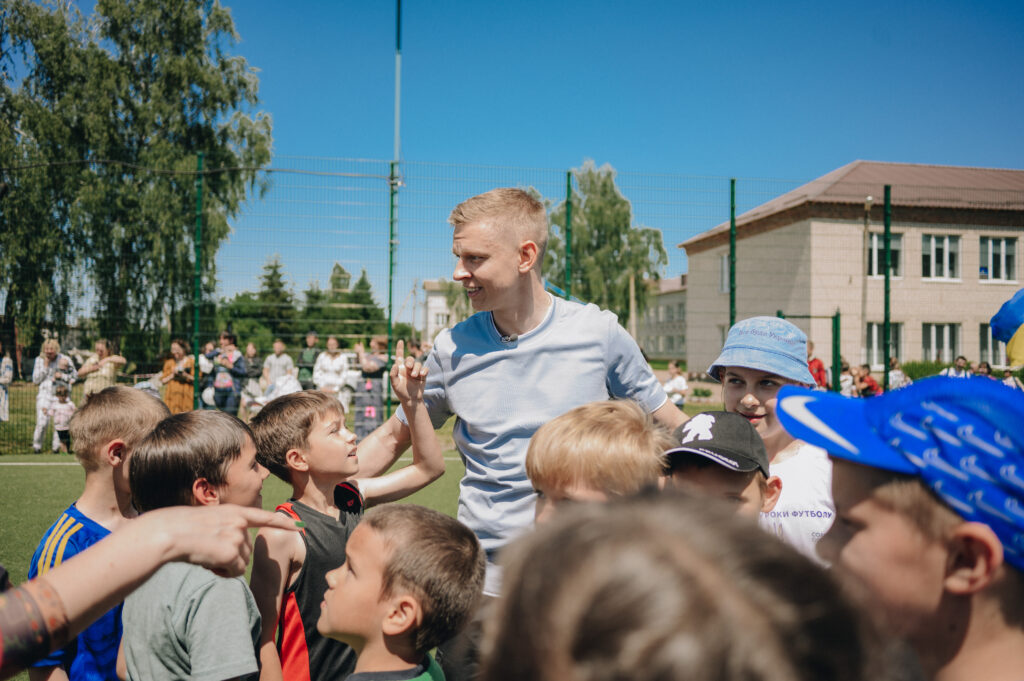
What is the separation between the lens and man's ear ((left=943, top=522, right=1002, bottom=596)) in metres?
0.94

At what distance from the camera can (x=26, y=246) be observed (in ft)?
38.0

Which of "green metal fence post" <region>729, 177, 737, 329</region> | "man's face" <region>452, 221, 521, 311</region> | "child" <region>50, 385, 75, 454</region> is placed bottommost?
"child" <region>50, 385, 75, 454</region>

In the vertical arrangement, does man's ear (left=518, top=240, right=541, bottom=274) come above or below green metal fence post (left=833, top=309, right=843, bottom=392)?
above

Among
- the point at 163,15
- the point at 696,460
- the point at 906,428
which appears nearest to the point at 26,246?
the point at 696,460

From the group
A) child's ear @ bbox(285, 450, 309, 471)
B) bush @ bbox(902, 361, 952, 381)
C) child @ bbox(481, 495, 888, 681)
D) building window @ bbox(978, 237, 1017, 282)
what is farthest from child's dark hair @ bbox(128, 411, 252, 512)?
building window @ bbox(978, 237, 1017, 282)

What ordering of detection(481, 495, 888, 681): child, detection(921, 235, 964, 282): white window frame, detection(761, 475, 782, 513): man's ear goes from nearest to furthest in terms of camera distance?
detection(481, 495, 888, 681): child, detection(761, 475, 782, 513): man's ear, detection(921, 235, 964, 282): white window frame

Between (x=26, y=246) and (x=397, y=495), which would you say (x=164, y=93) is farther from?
(x=397, y=495)

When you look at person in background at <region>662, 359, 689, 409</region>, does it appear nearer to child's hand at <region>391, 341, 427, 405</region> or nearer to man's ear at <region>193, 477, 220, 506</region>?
child's hand at <region>391, 341, 427, 405</region>

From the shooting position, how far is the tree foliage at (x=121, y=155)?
11422 millimetres

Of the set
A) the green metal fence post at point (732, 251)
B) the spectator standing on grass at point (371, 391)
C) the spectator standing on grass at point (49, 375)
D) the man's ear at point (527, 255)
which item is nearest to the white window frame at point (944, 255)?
the green metal fence post at point (732, 251)

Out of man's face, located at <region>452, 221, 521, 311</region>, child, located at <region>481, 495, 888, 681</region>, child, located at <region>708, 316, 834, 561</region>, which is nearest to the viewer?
child, located at <region>481, 495, 888, 681</region>

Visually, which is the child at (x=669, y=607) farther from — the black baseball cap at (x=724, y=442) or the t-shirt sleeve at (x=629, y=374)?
the t-shirt sleeve at (x=629, y=374)

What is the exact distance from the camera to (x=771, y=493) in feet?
7.27

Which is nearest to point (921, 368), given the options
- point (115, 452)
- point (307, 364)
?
point (307, 364)
